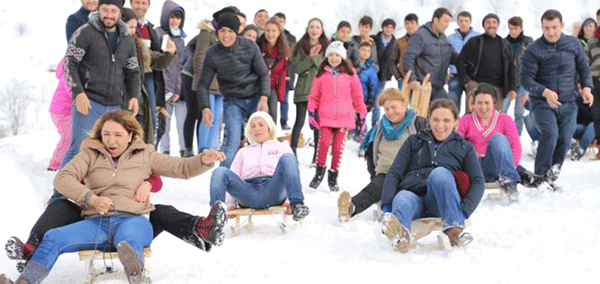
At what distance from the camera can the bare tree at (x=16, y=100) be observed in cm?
2497

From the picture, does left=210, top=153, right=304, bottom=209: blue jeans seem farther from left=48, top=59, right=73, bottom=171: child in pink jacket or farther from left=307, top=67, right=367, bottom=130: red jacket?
left=307, top=67, right=367, bottom=130: red jacket

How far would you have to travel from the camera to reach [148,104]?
24.3 feet

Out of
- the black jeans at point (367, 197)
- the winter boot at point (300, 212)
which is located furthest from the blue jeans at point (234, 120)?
the winter boot at point (300, 212)

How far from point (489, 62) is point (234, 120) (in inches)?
158

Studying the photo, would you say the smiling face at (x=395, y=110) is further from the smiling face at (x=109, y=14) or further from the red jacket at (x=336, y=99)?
the smiling face at (x=109, y=14)

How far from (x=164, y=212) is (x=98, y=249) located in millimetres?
468

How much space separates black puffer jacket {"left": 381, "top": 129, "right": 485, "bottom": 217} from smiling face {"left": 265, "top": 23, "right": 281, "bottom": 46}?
4378mm

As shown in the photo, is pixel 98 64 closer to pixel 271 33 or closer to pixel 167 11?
pixel 167 11

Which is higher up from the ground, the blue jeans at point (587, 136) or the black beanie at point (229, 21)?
the black beanie at point (229, 21)

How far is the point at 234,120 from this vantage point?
8.12 metres

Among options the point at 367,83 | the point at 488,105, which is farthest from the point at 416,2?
the point at 488,105

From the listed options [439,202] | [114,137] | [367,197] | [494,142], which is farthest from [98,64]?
[494,142]

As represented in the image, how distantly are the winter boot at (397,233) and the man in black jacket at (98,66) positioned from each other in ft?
8.61

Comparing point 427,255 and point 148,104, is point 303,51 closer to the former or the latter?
point 148,104
